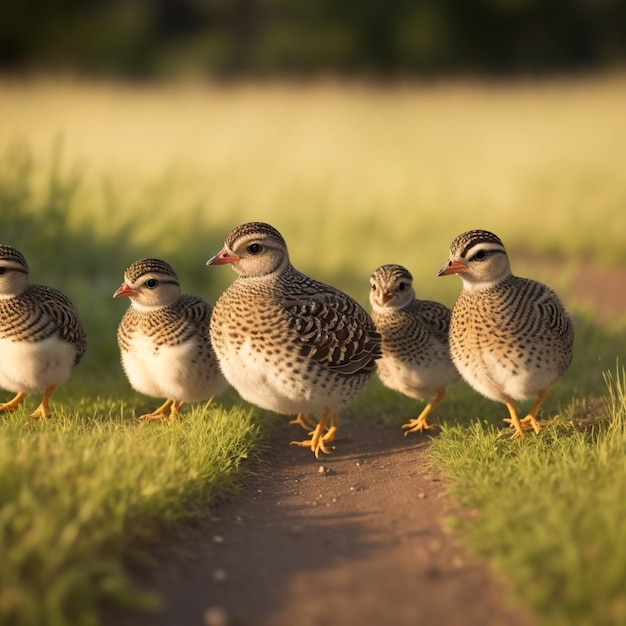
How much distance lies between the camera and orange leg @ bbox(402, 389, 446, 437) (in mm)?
7785

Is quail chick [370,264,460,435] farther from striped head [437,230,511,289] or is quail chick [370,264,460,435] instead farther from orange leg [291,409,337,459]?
striped head [437,230,511,289]

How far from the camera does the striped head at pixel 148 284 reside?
7082 millimetres

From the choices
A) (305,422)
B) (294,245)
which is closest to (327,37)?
(294,245)

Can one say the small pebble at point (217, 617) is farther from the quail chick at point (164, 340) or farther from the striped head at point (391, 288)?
the striped head at point (391, 288)

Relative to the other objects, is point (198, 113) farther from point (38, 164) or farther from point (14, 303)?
point (14, 303)

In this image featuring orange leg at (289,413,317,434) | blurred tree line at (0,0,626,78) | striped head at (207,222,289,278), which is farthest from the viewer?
blurred tree line at (0,0,626,78)

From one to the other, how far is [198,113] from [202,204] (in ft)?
36.3

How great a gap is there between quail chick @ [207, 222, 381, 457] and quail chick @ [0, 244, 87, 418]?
1.25m

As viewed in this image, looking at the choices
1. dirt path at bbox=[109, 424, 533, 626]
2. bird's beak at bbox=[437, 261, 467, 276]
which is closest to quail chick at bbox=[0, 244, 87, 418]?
dirt path at bbox=[109, 424, 533, 626]

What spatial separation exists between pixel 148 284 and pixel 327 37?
33.2 meters

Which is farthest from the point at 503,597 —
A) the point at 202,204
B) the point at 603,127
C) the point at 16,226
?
the point at 603,127

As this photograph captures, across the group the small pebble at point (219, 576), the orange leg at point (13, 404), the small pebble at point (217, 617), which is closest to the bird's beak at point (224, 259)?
the orange leg at point (13, 404)

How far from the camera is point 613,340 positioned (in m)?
10.6

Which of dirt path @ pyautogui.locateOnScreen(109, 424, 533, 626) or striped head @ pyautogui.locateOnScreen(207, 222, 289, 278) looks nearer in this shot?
dirt path @ pyautogui.locateOnScreen(109, 424, 533, 626)
